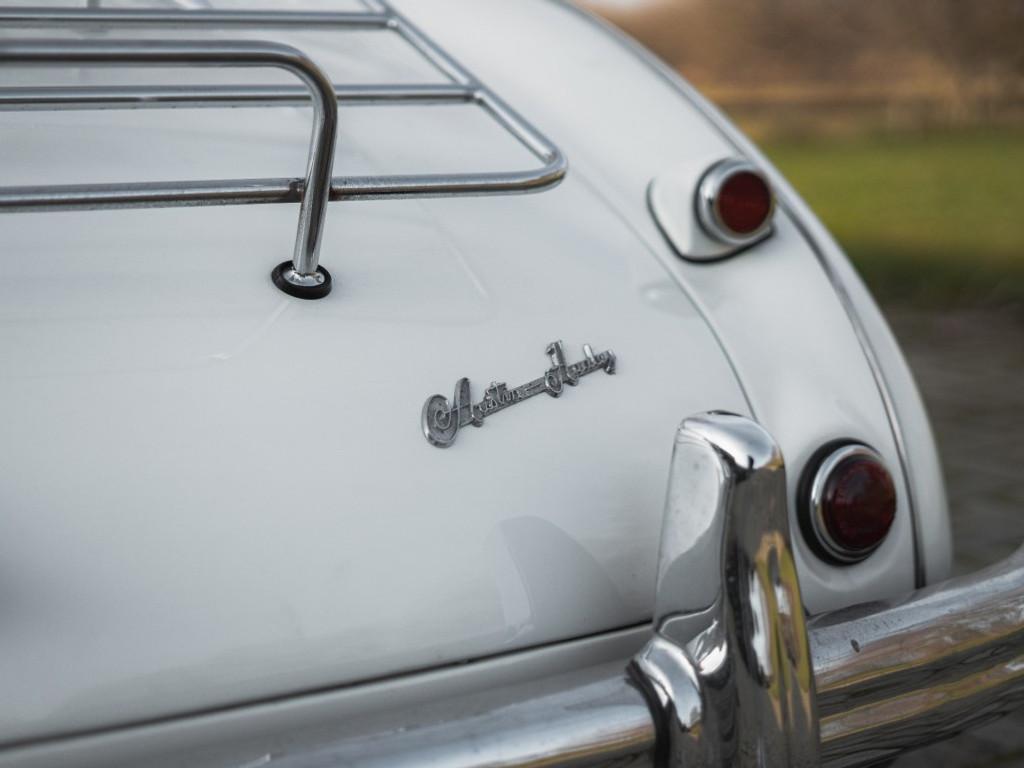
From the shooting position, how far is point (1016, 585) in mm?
1317

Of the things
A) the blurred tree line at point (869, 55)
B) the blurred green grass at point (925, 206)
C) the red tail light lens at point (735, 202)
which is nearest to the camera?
the red tail light lens at point (735, 202)

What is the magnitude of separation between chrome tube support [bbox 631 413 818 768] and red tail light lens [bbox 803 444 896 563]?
230mm

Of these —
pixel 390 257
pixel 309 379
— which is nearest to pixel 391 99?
pixel 390 257

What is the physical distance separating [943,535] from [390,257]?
0.77 m

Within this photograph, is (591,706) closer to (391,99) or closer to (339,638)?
(339,638)

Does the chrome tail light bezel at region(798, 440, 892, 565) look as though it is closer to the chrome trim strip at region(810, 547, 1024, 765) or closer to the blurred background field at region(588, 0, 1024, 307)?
the chrome trim strip at region(810, 547, 1024, 765)

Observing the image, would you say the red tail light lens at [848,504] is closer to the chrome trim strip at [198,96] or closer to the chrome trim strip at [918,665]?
the chrome trim strip at [918,665]

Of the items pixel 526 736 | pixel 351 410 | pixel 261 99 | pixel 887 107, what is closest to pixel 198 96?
pixel 261 99

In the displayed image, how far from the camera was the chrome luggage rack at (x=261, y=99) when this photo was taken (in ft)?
3.25

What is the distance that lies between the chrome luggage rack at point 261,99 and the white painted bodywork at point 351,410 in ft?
0.16

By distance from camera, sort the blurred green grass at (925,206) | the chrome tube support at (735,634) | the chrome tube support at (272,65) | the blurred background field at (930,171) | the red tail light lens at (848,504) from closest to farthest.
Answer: the chrome tube support at (272,65), the chrome tube support at (735,634), the red tail light lens at (848,504), the blurred background field at (930,171), the blurred green grass at (925,206)

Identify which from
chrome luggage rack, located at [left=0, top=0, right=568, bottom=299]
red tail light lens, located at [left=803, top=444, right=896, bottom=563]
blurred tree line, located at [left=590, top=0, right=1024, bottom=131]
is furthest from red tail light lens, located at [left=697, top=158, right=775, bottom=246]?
blurred tree line, located at [left=590, top=0, right=1024, bottom=131]

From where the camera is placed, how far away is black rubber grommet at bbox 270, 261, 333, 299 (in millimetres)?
1221

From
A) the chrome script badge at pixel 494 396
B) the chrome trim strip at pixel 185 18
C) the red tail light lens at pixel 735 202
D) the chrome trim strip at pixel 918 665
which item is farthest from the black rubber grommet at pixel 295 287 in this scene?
the chrome trim strip at pixel 918 665
